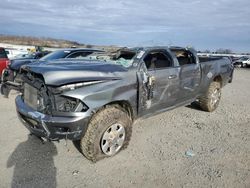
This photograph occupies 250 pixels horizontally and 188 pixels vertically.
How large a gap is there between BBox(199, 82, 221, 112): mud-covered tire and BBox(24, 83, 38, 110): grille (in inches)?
173

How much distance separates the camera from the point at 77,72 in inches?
163

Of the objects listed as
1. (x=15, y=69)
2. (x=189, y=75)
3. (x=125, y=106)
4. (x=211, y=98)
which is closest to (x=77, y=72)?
(x=125, y=106)

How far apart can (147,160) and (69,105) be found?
1539mm

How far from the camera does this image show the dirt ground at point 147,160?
386 centimetres

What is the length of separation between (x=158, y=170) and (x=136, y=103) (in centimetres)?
125

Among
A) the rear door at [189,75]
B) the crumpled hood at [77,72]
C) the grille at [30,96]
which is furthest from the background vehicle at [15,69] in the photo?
the crumpled hood at [77,72]

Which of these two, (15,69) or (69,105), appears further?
(15,69)

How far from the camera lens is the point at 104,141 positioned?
442cm

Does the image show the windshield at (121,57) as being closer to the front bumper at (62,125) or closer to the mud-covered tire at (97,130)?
the mud-covered tire at (97,130)

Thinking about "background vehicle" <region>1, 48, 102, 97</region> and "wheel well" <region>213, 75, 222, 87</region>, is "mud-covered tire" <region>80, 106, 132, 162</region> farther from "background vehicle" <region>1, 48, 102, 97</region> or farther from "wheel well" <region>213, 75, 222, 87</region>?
"background vehicle" <region>1, 48, 102, 97</region>

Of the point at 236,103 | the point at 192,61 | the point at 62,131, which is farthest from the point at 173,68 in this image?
the point at 236,103

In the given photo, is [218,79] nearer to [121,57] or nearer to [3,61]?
[121,57]

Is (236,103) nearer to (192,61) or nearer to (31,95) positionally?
(192,61)

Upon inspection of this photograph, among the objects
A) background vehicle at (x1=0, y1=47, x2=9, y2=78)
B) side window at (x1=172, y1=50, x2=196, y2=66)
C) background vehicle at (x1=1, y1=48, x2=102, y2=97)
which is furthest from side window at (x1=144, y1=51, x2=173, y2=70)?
background vehicle at (x1=0, y1=47, x2=9, y2=78)
